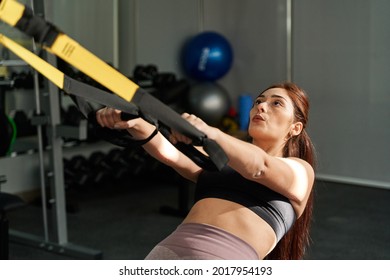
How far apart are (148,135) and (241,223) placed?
13.5 inches

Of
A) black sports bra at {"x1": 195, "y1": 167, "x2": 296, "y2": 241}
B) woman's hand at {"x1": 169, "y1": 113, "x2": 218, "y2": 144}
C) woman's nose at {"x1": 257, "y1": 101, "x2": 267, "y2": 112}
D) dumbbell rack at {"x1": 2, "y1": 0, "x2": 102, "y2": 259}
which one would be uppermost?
woman's hand at {"x1": 169, "y1": 113, "x2": 218, "y2": 144}

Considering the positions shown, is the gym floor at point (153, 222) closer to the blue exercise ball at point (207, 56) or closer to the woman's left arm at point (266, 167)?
the blue exercise ball at point (207, 56)

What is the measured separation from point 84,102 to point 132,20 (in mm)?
3467

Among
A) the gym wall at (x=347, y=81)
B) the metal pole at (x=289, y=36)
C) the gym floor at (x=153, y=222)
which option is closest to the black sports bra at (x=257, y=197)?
the gym floor at (x=153, y=222)

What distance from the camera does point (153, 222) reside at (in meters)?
4.25

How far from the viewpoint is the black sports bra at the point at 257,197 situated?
175cm

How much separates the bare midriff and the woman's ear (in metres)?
0.28

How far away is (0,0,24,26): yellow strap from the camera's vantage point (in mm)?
1027

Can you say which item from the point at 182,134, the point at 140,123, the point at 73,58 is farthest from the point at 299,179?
the point at 73,58

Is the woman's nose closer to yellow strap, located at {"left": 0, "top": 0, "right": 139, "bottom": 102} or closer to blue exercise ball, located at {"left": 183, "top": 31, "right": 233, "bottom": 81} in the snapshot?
yellow strap, located at {"left": 0, "top": 0, "right": 139, "bottom": 102}

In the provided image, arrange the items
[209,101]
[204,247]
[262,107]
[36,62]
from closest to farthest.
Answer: [36,62], [204,247], [262,107], [209,101]

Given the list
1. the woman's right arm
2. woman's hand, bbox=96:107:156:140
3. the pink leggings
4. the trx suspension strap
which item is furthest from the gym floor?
the trx suspension strap


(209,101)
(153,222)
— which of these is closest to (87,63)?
(153,222)

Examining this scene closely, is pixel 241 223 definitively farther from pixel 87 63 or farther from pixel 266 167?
pixel 87 63
